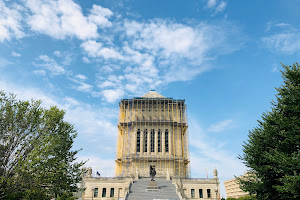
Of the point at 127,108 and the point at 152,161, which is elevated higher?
the point at 127,108

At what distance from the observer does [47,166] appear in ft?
63.5

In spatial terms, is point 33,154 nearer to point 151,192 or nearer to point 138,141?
point 151,192

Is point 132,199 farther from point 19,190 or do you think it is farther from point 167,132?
point 167,132

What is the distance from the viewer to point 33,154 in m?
18.1

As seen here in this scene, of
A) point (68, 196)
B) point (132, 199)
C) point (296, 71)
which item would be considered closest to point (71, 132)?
point (68, 196)

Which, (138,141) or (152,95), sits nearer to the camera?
(138,141)

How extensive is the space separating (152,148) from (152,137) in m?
2.30

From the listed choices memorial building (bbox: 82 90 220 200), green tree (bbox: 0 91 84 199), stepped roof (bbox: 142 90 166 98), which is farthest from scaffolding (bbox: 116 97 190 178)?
green tree (bbox: 0 91 84 199)

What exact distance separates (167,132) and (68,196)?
3193 centimetres

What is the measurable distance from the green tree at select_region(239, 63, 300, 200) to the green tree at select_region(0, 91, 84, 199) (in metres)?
15.7

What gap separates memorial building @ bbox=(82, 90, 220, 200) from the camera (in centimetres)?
3959

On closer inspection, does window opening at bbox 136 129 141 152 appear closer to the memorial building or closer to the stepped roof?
the memorial building

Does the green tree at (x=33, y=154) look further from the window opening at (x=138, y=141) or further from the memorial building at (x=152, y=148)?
the window opening at (x=138, y=141)

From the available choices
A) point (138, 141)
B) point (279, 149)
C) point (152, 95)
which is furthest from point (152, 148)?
point (279, 149)
